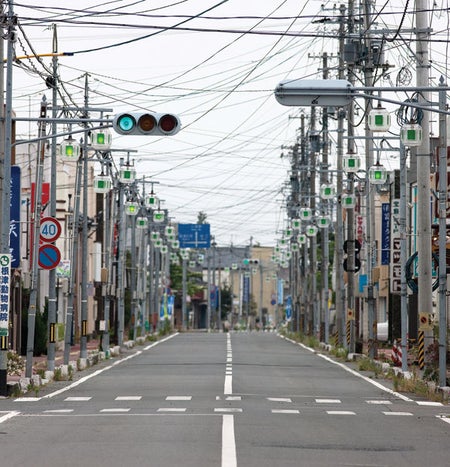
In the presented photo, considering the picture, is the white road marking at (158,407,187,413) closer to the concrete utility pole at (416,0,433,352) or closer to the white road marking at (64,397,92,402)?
the white road marking at (64,397,92,402)

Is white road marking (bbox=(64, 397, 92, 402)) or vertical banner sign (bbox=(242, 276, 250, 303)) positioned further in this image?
vertical banner sign (bbox=(242, 276, 250, 303))

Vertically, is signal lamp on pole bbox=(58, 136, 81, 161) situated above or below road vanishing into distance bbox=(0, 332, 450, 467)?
above

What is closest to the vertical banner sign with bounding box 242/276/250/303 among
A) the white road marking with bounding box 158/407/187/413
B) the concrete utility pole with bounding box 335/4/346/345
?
the concrete utility pole with bounding box 335/4/346/345

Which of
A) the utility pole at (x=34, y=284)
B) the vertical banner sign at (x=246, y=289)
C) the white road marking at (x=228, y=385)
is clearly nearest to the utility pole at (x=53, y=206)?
the utility pole at (x=34, y=284)

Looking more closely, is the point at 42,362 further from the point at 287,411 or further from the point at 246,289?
the point at 246,289

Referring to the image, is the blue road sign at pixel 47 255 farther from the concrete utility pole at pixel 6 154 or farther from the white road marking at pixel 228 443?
the white road marking at pixel 228 443

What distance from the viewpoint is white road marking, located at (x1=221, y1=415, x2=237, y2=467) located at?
1503cm

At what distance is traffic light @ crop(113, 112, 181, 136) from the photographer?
25.9 m

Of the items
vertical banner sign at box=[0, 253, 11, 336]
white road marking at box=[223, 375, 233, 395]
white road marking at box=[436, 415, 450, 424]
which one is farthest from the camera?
white road marking at box=[223, 375, 233, 395]

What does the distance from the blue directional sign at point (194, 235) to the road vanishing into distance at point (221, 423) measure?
67179 millimetres

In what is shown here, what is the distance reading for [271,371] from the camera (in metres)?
40.6

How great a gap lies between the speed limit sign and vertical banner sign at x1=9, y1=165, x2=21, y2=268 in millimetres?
4392

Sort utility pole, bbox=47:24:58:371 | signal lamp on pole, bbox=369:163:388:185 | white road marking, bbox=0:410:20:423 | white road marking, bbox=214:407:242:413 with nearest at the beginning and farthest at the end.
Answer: white road marking, bbox=0:410:20:423, white road marking, bbox=214:407:242:413, utility pole, bbox=47:24:58:371, signal lamp on pole, bbox=369:163:388:185

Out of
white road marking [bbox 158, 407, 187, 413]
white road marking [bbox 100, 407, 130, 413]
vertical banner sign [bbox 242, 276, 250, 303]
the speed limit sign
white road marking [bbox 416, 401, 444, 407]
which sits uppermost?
vertical banner sign [bbox 242, 276, 250, 303]
